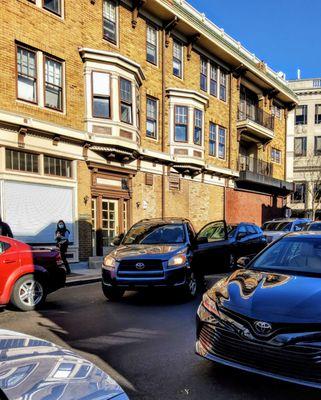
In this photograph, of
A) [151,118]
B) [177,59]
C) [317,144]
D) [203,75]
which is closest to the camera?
[151,118]

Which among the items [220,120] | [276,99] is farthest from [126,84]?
[276,99]

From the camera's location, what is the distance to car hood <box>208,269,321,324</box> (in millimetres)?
3230

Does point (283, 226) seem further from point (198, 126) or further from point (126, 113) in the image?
point (126, 113)

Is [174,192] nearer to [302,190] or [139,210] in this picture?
[139,210]

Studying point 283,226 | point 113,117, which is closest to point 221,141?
point 283,226

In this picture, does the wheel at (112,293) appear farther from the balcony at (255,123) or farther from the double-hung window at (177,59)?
the balcony at (255,123)

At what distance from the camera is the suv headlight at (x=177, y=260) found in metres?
7.30

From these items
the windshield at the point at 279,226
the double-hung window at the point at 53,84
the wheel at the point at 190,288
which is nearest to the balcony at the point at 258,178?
the windshield at the point at 279,226

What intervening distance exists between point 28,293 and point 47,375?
17.7 feet

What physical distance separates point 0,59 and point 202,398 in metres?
11.5

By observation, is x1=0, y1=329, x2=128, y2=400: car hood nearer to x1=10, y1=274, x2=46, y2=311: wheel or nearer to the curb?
x1=10, y1=274, x2=46, y2=311: wheel

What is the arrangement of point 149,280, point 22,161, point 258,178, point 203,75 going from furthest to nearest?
point 258,178 < point 203,75 < point 22,161 < point 149,280

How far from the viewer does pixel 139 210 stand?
54.7 ft

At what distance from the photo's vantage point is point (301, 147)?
45.4 meters
